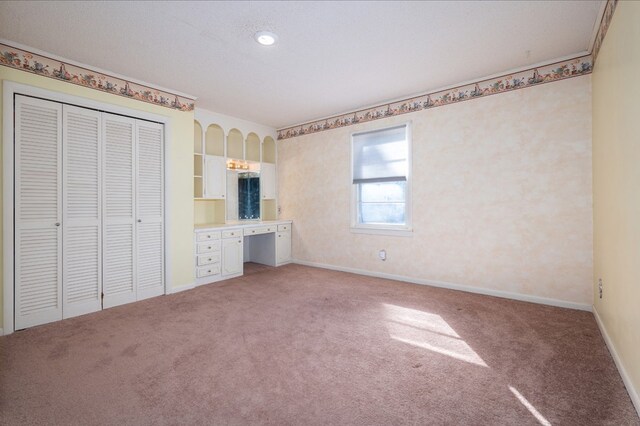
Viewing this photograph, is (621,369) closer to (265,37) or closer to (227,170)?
(265,37)

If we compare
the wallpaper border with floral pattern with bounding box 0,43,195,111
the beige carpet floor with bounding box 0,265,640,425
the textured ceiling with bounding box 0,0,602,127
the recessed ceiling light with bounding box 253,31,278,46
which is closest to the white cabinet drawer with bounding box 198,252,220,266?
the beige carpet floor with bounding box 0,265,640,425

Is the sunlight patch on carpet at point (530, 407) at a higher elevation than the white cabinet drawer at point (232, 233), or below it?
below

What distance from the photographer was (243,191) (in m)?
5.68

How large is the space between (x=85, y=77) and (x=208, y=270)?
2.69m

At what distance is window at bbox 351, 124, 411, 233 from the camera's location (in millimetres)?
4539

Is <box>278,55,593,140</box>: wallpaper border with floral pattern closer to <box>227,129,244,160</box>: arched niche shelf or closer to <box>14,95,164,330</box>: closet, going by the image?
<box>227,129,244,160</box>: arched niche shelf

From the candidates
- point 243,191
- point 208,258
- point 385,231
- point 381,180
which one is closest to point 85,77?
point 208,258

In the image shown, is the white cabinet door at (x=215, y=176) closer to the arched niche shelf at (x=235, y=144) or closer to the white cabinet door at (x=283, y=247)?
the arched niche shelf at (x=235, y=144)

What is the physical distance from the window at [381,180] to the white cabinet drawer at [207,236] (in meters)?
2.08

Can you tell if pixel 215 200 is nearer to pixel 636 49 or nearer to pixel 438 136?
pixel 438 136

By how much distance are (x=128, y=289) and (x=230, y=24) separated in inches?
121

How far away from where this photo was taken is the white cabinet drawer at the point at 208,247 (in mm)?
4438

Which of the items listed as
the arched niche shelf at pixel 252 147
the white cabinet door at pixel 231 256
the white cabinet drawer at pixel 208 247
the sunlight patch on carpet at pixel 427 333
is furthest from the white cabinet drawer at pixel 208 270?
the sunlight patch on carpet at pixel 427 333

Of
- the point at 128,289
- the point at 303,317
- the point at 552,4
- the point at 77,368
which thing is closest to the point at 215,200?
the point at 128,289
